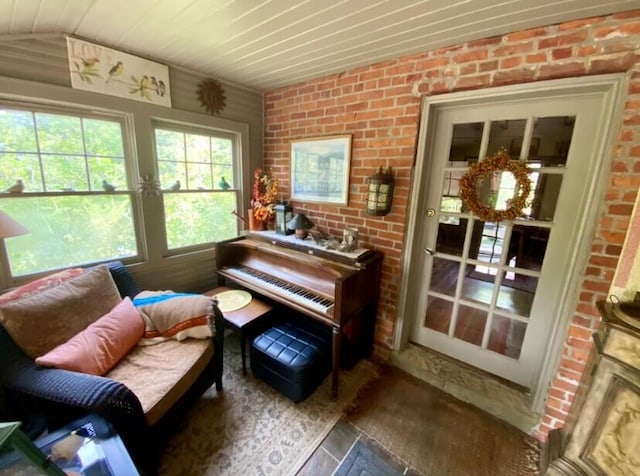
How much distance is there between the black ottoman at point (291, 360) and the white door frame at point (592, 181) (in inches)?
29.7

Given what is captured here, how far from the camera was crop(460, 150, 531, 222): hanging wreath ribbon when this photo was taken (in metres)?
1.66

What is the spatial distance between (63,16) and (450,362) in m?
3.47

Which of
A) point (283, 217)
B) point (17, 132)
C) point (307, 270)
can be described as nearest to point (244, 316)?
point (307, 270)

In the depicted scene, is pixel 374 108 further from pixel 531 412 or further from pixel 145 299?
pixel 531 412

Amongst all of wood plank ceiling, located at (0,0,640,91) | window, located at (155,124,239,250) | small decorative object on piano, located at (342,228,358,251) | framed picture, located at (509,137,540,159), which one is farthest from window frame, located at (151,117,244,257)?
framed picture, located at (509,137,540,159)

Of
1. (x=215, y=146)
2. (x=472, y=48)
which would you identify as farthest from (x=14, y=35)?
(x=472, y=48)

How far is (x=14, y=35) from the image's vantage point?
1537 mm

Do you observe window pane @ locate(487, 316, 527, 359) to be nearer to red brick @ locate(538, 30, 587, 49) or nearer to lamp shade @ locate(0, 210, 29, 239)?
red brick @ locate(538, 30, 587, 49)

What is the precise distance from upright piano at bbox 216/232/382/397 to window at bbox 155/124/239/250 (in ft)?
1.35

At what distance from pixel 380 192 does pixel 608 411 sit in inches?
63.2

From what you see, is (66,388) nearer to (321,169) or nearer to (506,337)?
(321,169)

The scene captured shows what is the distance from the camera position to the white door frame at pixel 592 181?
134cm

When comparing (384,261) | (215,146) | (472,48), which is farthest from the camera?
(215,146)

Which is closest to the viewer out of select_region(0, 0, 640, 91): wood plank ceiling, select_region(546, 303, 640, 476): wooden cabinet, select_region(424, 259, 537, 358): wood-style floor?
select_region(546, 303, 640, 476): wooden cabinet
